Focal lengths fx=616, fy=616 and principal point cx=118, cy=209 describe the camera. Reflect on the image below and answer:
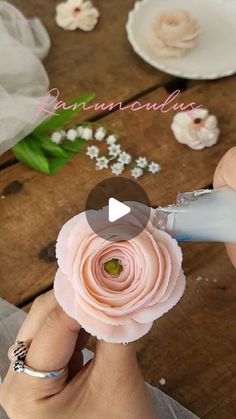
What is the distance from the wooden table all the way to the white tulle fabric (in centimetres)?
3

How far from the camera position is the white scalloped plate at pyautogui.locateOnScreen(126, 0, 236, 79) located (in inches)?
35.1

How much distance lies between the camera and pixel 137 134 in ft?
2.75

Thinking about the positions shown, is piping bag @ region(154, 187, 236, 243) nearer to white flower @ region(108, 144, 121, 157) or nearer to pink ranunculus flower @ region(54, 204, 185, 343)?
pink ranunculus flower @ region(54, 204, 185, 343)

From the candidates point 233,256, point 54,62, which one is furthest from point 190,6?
point 233,256

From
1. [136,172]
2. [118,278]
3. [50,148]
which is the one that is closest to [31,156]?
[50,148]

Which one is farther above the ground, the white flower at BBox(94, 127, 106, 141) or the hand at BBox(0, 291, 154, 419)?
the hand at BBox(0, 291, 154, 419)

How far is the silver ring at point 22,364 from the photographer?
0.55 meters

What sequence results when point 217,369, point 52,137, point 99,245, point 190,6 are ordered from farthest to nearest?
point 190,6 < point 52,137 < point 217,369 < point 99,245

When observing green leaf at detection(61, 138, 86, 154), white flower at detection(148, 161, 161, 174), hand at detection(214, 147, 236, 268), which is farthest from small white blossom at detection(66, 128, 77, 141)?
hand at detection(214, 147, 236, 268)

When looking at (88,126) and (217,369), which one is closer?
(217,369)

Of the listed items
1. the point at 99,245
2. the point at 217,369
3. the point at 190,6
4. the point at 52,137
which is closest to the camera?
the point at 99,245

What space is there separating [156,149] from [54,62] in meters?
0.21

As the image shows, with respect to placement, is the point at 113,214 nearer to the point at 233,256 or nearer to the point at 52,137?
the point at 233,256

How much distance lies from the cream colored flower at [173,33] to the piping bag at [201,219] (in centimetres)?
42
